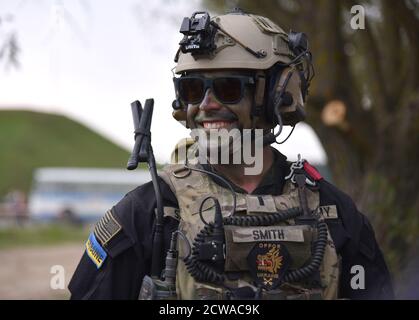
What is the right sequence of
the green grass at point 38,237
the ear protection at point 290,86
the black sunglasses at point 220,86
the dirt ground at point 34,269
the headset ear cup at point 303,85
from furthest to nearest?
the green grass at point 38,237
the dirt ground at point 34,269
the headset ear cup at point 303,85
the ear protection at point 290,86
the black sunglasses at point 220,86

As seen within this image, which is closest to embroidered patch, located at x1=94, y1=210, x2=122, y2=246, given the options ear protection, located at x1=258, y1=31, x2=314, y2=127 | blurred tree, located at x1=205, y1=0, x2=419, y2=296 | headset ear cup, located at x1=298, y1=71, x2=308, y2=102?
ear protection, located at x1=258, y1=31, x2=314, y2=127

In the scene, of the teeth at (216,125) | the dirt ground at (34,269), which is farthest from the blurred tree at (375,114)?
the teeth at (216,125)

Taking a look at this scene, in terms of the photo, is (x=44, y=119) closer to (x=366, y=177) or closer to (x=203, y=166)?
(x=366, y=177)

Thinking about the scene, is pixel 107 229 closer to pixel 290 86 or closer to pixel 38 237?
pixel 290 86

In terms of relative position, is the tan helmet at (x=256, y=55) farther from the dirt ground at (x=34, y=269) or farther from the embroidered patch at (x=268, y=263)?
the dirt ground at (x=34, y=269)

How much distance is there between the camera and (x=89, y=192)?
2680 centimetres

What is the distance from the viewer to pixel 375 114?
24.2 ft

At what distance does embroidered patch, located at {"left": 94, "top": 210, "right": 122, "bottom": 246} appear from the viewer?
287 centimetres

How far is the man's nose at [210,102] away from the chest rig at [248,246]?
0.92ft

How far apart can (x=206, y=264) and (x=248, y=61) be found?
32.6 inches

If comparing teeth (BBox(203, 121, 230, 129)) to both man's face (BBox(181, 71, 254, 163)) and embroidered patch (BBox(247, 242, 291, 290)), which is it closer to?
man's face (BBox(181, 71, 254, 163))

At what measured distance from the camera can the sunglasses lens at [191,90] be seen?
306cm

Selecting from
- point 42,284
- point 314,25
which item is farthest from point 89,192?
point 314,25

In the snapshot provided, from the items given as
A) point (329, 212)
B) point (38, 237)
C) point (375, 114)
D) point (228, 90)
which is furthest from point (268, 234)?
point (38, 237)
